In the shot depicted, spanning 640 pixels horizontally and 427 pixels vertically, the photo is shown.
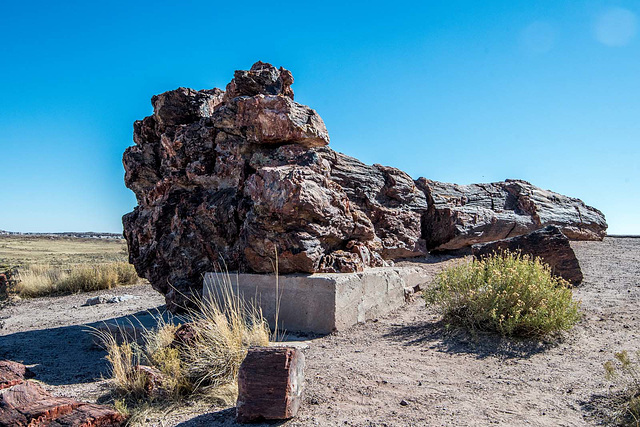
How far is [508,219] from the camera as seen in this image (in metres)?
11.4

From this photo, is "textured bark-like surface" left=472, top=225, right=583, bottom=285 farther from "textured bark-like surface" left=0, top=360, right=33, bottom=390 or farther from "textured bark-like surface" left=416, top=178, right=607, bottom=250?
"textured bark-like surface" left=0, top=360, right=33, bottom=390

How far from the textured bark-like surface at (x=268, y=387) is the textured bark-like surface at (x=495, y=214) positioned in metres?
7.54

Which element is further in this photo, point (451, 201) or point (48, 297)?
point (48, 297)

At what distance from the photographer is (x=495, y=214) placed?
11328mm

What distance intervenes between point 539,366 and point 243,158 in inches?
196

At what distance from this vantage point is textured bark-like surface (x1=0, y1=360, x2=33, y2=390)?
12.7 feet

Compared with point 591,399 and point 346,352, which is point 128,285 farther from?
point 591,399

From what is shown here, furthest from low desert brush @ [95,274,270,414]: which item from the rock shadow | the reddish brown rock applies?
the reddish brown rock

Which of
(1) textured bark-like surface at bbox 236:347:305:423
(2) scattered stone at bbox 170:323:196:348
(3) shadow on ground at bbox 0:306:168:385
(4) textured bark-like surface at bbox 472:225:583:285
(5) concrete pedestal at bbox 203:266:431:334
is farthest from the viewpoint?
(4) textured bark-like surface at bbox 472:225:583:285

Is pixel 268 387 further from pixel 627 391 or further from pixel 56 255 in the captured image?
pixel 56 255

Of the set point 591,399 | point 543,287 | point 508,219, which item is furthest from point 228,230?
point 508,219

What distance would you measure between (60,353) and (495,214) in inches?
373

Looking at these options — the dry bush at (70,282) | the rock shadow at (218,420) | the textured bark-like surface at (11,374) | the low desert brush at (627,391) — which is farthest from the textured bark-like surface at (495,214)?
the dry bush at (70,282)

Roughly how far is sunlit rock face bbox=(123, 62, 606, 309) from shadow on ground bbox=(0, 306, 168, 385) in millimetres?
1344
